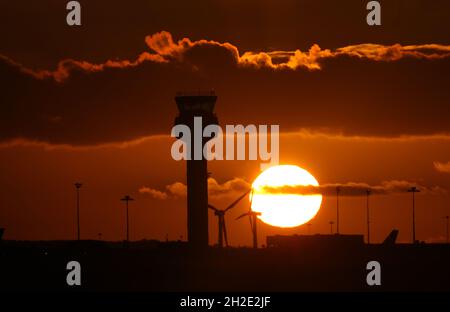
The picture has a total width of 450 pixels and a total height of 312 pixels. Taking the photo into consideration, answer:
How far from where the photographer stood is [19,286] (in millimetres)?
193625
